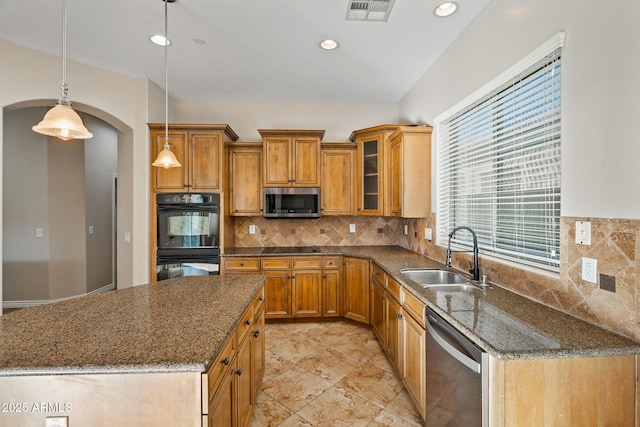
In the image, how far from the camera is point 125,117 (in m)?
3.37

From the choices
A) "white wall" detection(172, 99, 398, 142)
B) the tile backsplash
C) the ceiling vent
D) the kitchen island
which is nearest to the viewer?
the kitchen island

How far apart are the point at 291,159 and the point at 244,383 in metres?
2.61

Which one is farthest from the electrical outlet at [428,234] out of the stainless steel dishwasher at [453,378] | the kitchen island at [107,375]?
the kitchen island at [107,375]

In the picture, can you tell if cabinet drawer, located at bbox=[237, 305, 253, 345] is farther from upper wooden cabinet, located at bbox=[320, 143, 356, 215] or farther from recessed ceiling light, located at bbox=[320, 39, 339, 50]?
recessed ceiling light, located at bbox=[320, 39, 339, 50]

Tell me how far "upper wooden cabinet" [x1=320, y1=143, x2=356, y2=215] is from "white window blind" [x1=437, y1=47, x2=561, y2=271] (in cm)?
134

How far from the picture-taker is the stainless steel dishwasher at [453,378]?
1.21 meters

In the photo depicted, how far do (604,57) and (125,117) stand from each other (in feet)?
13.5

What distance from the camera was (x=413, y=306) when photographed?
1.99 m

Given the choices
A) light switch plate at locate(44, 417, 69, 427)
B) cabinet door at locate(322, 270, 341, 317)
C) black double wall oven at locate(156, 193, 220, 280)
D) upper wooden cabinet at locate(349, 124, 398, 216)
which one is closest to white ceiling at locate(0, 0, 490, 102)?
upper wooden cabinet at locate(349, 124, 398, 216)

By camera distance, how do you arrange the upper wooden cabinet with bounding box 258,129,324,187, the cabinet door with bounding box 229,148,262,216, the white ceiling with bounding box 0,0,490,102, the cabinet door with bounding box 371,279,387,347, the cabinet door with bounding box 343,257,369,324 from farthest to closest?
the cabinet door with bounding box 229,148,262,216, the upper wooden cabinet with bounding box 258,129,324,187, the cabinet door with bounding box 343,257,369,324, the cabinet door with bounding box 371,279,387,347, the white ceiling with bounding box 0,0,490,102

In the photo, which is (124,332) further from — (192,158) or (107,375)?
(192,158)

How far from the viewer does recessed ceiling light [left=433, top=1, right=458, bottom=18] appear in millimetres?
2146

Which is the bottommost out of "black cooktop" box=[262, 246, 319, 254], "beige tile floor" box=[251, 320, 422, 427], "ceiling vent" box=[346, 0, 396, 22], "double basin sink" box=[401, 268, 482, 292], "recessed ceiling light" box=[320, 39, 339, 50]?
"beige tile floor" box=[251, 320, 422, 427]

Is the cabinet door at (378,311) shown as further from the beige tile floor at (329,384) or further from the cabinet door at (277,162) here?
the cabinet door at (277,162)
